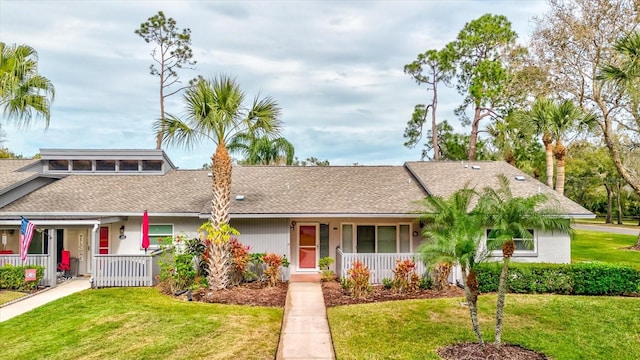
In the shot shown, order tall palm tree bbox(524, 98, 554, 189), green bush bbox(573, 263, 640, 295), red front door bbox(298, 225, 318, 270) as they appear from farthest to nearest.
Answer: tall palm tree bbox(524, 98, 554, 189) → red front door bbox(298, 225, 318, 270) → green bush bbox(573, 263, 640, 295)

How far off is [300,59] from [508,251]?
16.0 m

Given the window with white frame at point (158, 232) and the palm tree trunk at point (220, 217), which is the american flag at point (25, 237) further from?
the palm tree trunk at point (220, 217)

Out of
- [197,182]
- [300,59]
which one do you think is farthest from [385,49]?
[197,182]

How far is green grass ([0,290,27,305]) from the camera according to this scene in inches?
455

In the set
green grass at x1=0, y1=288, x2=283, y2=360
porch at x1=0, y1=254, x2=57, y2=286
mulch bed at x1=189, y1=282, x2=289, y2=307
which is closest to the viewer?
green grass at x1=0, y1=288, x2=283, y2=360

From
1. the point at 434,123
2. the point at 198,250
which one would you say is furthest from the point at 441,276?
the point at 434,123

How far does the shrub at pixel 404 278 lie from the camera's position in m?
12.2

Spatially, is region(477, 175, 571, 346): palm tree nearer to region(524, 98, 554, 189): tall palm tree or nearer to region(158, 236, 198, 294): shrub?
region(158, 236, 198, 294): shrub

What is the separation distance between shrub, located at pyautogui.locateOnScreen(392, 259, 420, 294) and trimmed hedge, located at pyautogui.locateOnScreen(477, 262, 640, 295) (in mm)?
2017

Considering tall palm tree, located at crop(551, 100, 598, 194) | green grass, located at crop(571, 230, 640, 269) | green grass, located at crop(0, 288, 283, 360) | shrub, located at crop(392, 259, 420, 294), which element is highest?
tall palm tree, located at crop(551, 100, 598, 194)

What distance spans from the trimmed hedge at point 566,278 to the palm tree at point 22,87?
1382 cm

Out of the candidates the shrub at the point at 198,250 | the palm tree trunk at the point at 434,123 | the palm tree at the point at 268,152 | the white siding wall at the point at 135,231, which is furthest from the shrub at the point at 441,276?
the palm tree trunk at the point at 434,123

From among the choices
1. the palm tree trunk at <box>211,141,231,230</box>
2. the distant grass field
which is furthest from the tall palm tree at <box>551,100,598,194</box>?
the distant grass field

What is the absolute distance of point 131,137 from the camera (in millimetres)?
25922
